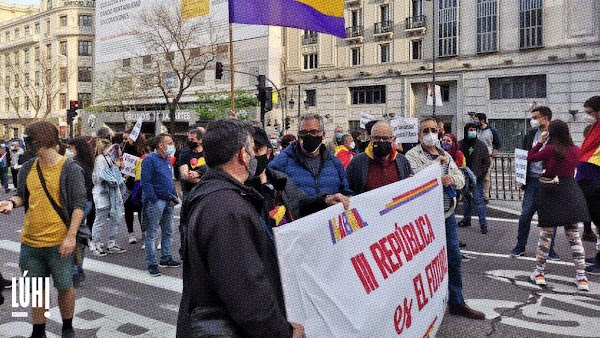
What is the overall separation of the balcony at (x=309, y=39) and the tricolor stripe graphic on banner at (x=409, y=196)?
3817cm

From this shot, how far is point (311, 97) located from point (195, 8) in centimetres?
1202

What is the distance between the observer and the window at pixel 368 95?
38.0 m

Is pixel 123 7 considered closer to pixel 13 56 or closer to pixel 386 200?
pixel 13 56

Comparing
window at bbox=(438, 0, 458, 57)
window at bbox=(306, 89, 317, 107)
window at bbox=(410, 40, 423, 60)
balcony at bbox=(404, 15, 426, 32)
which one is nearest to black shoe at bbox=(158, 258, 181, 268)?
window at bbox=(438, 0, 458, 57)

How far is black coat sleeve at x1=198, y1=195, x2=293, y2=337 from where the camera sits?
2.06 m

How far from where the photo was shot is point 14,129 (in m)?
75.6

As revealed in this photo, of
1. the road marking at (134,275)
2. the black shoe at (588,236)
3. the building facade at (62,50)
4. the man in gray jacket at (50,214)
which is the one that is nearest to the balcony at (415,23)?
the black shoe at (588,236)

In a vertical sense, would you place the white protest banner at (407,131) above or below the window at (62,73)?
below

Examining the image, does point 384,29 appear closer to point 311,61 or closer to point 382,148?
point 311,61

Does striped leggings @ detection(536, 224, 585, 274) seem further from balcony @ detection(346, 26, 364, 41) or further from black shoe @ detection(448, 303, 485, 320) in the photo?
balcony @ detection(346, 26, 364, 41)

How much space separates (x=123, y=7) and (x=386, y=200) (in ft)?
179

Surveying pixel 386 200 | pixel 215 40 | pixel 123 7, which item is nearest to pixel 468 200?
pixel 386 200

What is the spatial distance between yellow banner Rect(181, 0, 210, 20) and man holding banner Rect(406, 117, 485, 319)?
133ft

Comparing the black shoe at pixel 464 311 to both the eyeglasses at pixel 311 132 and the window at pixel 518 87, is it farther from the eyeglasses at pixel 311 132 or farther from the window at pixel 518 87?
the window at pixel 518 87
